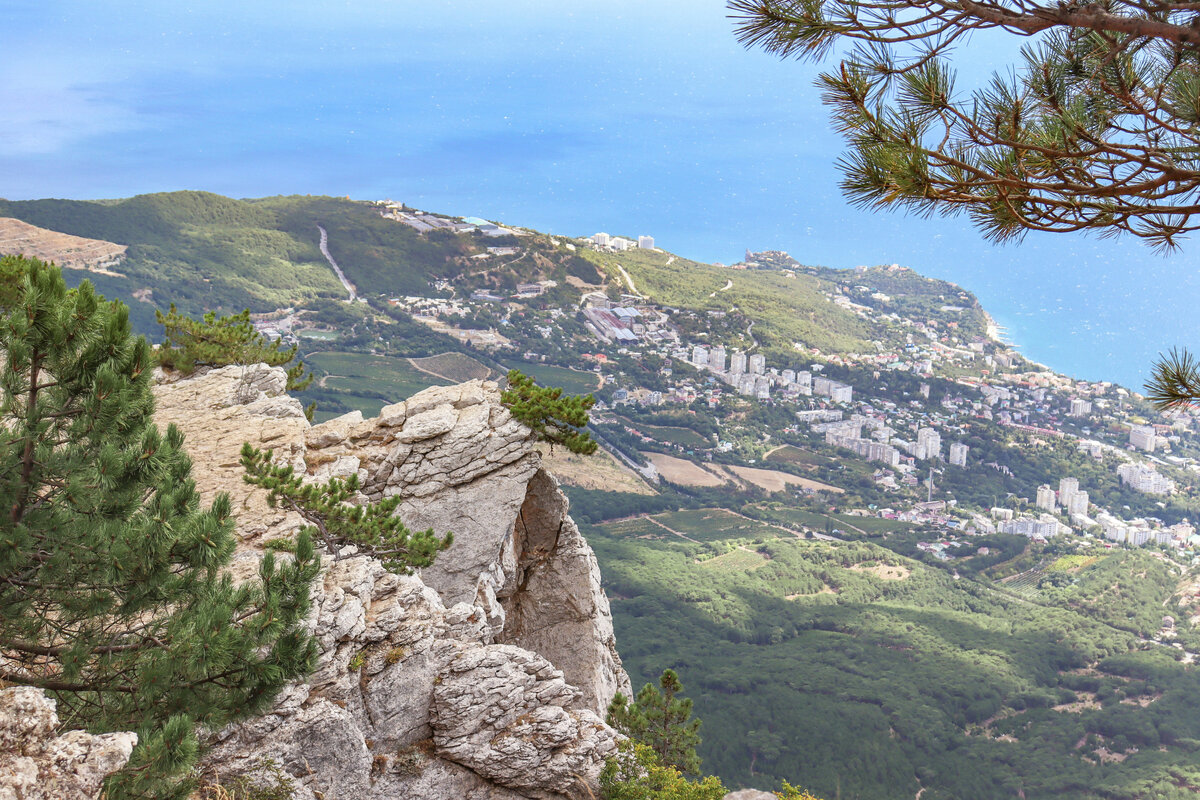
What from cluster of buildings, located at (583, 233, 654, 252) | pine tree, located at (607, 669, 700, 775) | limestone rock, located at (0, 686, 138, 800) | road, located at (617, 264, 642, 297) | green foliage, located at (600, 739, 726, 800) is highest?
cluster of buildings, located at (583, 233, 654, 252)

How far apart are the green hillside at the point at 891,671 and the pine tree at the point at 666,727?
14860 mm

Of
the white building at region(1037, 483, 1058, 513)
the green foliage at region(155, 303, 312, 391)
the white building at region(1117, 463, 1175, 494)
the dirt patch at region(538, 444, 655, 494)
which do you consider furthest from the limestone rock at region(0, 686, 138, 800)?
the white building at region(1117, 463, 1175, 494)

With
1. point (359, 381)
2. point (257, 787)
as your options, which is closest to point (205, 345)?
point (257, 787)

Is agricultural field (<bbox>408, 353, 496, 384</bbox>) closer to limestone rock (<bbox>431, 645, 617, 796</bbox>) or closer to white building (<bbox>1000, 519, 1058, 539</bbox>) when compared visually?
white building (<bbox>1000, 519, 1058, 539</bbox>)

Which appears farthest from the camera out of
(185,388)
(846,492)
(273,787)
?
(846,492)

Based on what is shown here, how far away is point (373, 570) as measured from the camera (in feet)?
26.7

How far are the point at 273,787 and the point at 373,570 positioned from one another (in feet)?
7.94

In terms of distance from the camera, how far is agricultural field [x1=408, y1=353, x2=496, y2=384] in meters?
67.1

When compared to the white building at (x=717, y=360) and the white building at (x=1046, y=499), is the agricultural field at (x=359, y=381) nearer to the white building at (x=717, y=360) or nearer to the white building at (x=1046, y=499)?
the white building at (x=717, y=360)

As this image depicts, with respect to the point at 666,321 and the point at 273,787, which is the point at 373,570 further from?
the point at 666,321

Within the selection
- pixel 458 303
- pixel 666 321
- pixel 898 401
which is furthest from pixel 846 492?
pixel 458 303

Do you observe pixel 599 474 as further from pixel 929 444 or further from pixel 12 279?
pixel 12 279

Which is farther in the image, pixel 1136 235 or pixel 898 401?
pixel 898 401

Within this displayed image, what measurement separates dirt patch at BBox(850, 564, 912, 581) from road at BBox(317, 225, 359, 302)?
5948cm
